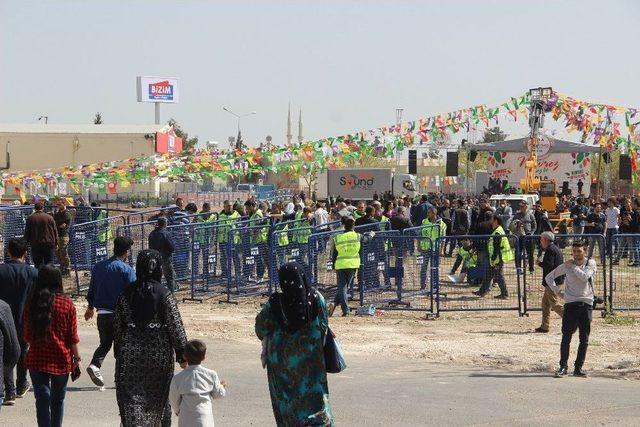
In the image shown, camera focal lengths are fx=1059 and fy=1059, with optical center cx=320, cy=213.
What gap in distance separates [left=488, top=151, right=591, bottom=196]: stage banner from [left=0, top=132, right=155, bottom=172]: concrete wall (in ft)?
91.2

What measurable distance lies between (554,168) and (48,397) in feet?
169

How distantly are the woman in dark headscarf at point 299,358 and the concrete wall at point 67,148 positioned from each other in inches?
2737

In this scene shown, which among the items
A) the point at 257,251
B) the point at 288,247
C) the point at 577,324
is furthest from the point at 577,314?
the point at 257,251

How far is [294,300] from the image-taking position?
6801 mm

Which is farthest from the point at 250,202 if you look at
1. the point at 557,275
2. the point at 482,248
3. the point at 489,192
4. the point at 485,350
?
the point at 489,192

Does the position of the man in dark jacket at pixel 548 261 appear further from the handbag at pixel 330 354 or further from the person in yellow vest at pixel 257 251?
the handbag at pixel 330 354

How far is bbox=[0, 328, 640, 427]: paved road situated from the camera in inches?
374

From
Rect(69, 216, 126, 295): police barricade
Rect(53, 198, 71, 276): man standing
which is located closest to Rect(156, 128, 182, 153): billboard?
Rect(53, 198, 71, 276): man standing

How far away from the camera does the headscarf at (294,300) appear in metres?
6.75

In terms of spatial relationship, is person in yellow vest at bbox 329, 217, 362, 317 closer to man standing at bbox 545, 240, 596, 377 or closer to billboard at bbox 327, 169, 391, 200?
man standing at bbox 545, 240, 596, 377

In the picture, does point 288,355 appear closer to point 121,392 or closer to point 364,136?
point 121,392

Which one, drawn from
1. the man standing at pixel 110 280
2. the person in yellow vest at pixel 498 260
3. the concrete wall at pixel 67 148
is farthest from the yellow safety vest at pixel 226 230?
the concrete wall at pixel 67 148

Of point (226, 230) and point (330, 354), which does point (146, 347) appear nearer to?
point (330, 354)

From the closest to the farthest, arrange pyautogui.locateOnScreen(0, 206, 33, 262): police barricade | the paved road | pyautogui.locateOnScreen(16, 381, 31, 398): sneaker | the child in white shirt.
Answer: the child in white shirt
the paved road
pyautogui.locateOnScreen(16, 381, 31, 398): sneaker
pyautogui.locateOnScreen(0, 206, 33, 262): police barricade
